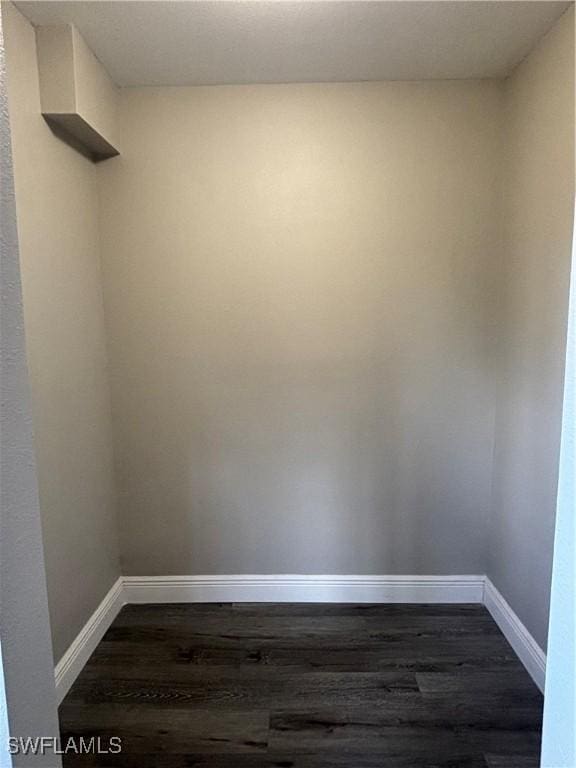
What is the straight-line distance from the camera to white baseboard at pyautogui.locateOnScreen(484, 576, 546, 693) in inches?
75.0

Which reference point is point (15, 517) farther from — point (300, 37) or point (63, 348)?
point (300, 37)

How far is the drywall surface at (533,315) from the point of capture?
1.75 meters

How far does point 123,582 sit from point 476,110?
2864 mm

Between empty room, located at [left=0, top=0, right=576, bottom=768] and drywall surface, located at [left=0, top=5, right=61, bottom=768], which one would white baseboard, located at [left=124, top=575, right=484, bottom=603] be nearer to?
empty room, located at [left=0, top=0, right=576, bottom=768]

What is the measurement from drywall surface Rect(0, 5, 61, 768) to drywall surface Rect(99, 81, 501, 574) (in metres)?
1.58

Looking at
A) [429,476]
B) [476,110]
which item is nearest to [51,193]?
[476,110]

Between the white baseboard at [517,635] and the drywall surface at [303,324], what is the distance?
6.9 inches

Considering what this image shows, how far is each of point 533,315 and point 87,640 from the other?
2.34m

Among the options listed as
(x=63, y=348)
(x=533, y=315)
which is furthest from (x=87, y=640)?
(x=533, y=315)

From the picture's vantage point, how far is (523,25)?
1775mm

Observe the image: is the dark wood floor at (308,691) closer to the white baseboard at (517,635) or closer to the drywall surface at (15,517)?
the white baseboard at (517,635)

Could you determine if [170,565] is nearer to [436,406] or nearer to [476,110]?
[436,406]

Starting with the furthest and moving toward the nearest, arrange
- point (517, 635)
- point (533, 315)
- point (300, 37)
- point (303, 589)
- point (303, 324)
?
point (303, 589), point (303, 324), point (517, 635), point (533, 315), point (300, 37)

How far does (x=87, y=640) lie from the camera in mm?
2094
